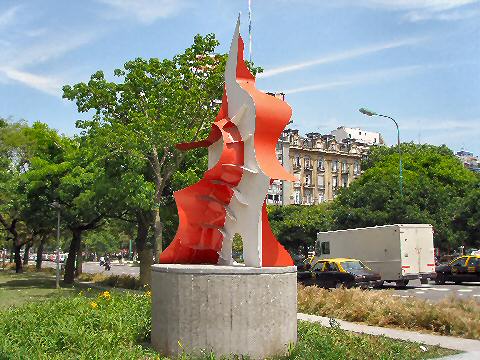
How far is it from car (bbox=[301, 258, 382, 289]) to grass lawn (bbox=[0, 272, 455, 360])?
10826mm

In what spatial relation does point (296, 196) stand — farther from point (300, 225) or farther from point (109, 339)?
point (109, 339)

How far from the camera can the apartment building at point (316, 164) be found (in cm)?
8775

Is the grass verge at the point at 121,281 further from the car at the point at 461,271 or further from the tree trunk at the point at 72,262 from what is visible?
the car at the point at 461,271

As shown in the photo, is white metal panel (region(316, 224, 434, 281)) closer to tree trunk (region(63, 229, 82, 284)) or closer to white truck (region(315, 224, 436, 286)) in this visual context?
white truck (region(315, 224, 436, 286))

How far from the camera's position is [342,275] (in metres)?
22.5

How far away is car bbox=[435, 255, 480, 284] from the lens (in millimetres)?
27266

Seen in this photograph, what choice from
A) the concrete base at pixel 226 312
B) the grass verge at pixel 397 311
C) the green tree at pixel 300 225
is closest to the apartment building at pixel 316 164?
the green tree at pixel 300 225

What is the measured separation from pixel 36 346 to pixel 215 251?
12.4 feet

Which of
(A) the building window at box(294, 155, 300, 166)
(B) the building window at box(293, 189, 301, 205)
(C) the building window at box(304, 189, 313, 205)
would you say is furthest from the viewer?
(C) the building window at box(304, 189, 313, 205)

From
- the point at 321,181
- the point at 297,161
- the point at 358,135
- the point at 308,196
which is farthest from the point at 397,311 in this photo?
the point at 358,135

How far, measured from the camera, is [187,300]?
8789mm

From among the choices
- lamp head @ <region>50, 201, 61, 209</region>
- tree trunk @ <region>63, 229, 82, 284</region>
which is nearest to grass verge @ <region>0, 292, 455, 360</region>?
lamp head @ <region>50, 201, 61, 209</region>

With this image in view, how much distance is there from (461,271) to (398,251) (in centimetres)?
407

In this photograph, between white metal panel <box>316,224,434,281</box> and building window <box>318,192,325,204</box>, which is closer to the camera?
white metal panel <box>316,224,434,281</box>
